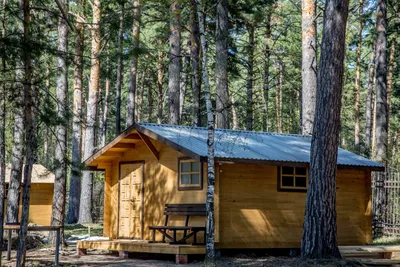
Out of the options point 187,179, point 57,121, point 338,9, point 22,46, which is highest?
point 338,9

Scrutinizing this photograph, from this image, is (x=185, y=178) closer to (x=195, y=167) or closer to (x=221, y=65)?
(x=195, y=167)

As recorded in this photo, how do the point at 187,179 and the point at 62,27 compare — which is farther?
the point at 62,27

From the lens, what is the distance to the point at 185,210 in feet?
45.4

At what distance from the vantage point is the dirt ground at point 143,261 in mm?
11469

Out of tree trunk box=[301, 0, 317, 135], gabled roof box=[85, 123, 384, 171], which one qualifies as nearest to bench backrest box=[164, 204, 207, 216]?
gabled roof box=[85, 123, 384, 171]

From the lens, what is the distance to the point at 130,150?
16.4 meters

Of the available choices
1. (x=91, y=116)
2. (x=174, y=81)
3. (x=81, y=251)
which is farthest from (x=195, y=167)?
(x=91, y=116)

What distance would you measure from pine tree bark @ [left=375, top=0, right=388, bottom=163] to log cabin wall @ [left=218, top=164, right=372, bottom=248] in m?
5.34

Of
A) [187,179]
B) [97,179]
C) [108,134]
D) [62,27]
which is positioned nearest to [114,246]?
[187,179]

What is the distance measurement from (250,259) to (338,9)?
543 cm

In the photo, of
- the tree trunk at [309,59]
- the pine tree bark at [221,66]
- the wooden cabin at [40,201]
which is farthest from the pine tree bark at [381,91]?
the wooden cabin at [40,201]

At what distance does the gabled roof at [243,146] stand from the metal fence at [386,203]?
278cm

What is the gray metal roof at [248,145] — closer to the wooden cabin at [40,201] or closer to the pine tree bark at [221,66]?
the pine tree bark at [221,66]

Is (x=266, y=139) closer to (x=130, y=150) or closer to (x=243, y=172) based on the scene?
(x=243, y=172)
